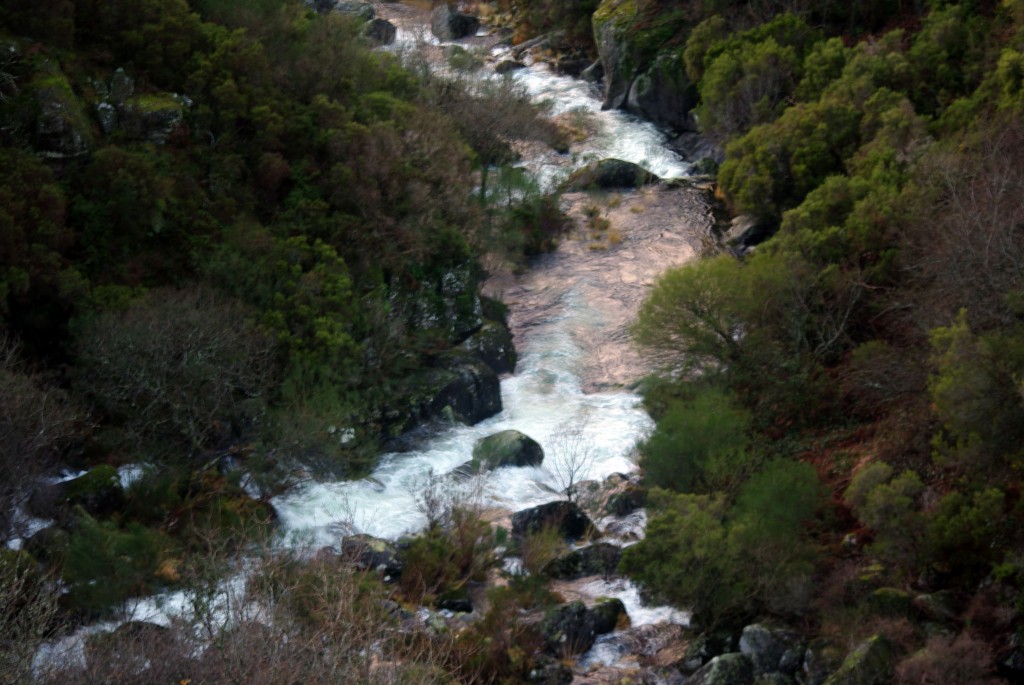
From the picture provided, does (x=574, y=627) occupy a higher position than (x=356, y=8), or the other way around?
(x=356, y=8)

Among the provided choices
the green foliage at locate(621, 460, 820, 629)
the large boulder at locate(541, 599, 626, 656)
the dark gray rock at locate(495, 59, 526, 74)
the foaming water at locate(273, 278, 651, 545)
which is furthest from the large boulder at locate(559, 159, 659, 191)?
the large boulder at locate(541, 599, 626, 656)

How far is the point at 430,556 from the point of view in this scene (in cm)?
2075

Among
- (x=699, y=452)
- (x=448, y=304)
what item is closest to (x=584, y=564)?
(x=699, y=452)

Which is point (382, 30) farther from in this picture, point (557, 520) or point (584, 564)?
point (584, 564)

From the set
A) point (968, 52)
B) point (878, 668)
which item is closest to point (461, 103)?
point (968, 52)

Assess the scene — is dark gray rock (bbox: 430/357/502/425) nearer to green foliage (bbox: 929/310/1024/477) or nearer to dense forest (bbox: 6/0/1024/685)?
dense forest (bbox: 6/0/1024/685)

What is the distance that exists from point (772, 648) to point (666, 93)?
29453 millimetres

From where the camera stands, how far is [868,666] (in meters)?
16.4

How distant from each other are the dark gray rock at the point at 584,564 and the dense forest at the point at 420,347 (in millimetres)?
593

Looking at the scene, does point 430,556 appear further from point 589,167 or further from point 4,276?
point 589,167

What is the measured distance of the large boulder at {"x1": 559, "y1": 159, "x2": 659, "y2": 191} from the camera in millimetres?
Result: 39594

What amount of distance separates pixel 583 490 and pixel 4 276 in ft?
41.1

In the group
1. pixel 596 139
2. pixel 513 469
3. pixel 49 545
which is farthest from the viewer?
pixel 596 139

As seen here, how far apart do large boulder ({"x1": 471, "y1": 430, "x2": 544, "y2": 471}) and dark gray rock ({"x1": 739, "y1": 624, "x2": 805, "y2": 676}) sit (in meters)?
8.06
